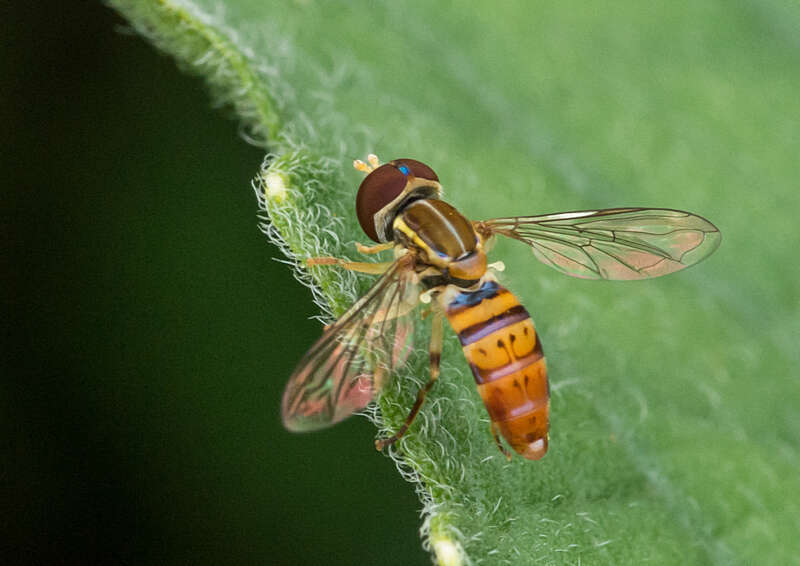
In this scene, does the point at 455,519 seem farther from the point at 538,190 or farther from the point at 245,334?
the point at 245,334

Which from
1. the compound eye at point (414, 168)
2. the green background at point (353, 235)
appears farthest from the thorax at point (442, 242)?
the green background at point (353, 235)

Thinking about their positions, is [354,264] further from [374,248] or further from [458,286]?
A: [458,286]

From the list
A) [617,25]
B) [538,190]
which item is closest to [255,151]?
[538,190]

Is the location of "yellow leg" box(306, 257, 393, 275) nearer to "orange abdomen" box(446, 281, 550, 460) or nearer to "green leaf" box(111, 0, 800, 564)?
"green leaf" box(111, 0, 800, 564)

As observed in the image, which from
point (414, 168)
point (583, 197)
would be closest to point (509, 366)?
point (414, 168)

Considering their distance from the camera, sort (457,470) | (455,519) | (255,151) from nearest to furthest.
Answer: (455,519), (457,470), (255,151)
